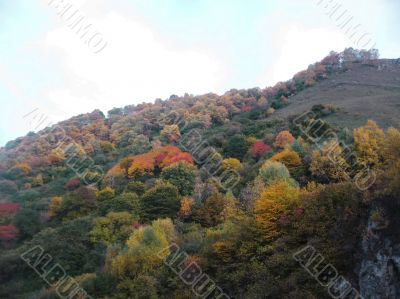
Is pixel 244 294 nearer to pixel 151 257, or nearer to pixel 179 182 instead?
pixel 151 257

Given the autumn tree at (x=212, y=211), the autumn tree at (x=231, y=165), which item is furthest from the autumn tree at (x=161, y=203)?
the autumn tree at (x=231, y=165)

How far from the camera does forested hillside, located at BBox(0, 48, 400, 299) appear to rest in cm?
2197

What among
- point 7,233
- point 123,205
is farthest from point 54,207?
point 123,205

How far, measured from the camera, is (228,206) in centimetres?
4034

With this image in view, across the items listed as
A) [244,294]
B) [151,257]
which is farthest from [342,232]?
[151,257]

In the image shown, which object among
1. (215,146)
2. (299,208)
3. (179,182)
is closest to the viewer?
(299,208)

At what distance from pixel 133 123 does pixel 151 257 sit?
74.7 meters

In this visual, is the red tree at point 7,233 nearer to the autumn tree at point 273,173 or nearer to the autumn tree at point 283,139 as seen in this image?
the autumn tree at point 273,173

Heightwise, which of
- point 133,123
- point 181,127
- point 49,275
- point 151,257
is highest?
point 133,123

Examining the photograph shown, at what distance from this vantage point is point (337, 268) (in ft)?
71.1

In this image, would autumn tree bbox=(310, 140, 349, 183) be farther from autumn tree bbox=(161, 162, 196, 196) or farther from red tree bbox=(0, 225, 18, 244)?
red tree bbox=(0, 225, 18, 244)

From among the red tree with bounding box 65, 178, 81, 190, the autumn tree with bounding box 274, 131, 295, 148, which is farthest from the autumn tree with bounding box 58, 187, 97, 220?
the autumn tree with bounding box 274, 131, 295, 148

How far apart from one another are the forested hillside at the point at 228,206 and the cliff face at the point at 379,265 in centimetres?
5

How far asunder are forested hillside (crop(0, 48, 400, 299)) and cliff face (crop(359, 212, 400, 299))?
0.05 metres
